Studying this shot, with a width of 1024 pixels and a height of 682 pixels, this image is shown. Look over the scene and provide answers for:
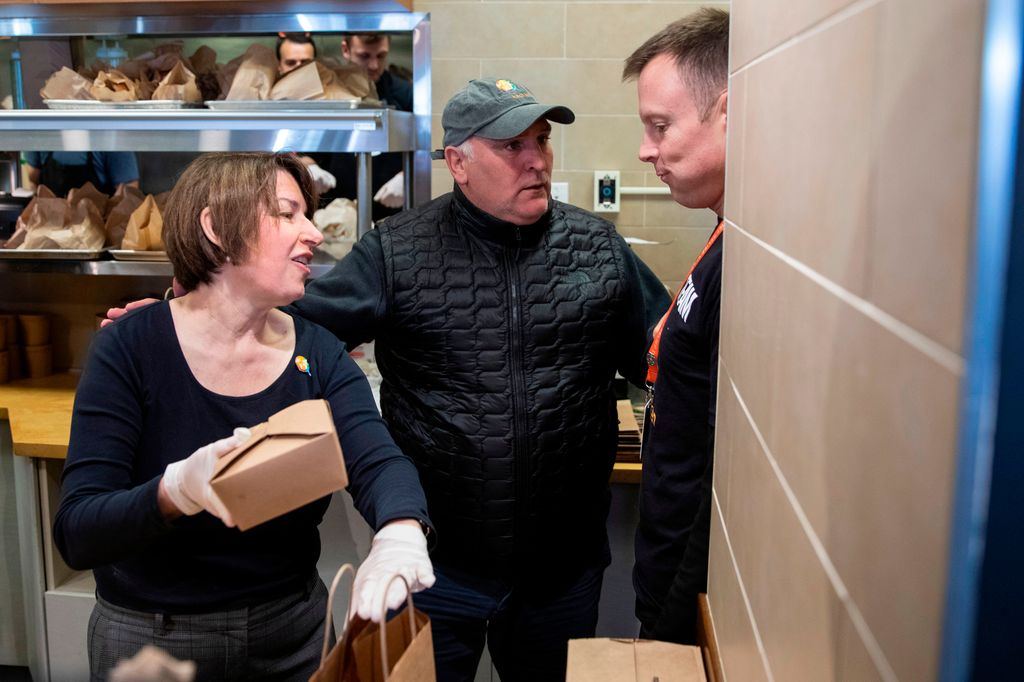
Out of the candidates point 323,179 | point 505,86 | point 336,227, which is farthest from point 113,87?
point 505,86

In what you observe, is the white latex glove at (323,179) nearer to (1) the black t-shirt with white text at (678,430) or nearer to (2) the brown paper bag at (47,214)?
(2) the brown paper bag at (47,214)

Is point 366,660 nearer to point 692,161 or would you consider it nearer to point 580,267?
point 692,161

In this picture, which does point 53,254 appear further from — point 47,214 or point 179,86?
point 179,86

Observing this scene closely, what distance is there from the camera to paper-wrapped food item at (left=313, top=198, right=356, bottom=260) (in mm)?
2730

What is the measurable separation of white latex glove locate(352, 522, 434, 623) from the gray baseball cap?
0.85m

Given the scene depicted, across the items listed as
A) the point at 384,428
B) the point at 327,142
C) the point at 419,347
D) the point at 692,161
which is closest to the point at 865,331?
the point at 692,161

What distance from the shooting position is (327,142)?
2.51 m

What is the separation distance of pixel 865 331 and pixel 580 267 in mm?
1504

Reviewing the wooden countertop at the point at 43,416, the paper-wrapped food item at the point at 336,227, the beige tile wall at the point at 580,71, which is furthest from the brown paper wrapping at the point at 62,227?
the beige tile wall at the point at 580,71

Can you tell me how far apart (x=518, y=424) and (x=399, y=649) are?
760mm

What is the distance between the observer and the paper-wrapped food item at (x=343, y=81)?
2677mm

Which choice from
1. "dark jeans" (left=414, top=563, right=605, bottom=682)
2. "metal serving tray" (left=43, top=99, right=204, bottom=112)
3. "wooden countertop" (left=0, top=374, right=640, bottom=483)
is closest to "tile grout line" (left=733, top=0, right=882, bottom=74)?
"dark jeans" (left=414, top=563, right=605, bottom=682)

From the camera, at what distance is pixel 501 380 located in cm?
194

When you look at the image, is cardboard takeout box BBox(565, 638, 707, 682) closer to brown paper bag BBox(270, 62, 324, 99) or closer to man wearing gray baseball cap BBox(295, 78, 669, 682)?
man wearing gray baseball cap BBox(295, 78, 669, 682)
